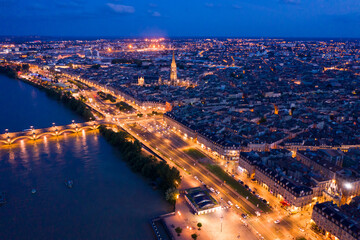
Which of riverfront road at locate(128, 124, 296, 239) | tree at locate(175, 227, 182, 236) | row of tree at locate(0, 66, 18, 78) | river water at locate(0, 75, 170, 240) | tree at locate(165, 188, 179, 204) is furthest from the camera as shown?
row of tree at locate(0, 66, 18, 78)

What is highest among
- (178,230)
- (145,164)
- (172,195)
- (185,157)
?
(145,164)

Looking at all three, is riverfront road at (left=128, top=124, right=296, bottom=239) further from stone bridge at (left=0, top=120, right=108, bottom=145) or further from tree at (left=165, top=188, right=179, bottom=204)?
stone bridge at (left=0, top=120, right=108, bottom=145)

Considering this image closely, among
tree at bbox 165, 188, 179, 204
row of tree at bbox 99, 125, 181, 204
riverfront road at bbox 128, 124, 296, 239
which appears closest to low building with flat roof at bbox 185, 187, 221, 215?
tree at bbox 165, 188, 179, 204

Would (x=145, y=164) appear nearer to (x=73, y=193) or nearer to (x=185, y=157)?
(x=185, y=157)

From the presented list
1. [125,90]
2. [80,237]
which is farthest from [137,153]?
[125,90]

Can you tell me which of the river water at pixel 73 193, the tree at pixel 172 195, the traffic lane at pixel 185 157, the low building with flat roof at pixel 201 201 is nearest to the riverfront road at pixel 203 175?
the traffic lane at pixel 185 157

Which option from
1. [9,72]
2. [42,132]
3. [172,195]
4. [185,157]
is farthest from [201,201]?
[9,72]

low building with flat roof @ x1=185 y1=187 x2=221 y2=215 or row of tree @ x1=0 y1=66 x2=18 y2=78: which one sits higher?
row of tree @ x1=0 y1=66 x2=18 y2=78
